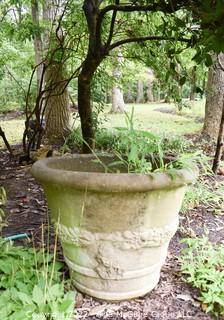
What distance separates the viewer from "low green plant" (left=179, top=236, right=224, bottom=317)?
5.22 ft

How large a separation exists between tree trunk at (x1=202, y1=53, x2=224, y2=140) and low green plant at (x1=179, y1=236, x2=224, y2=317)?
13.7 feet

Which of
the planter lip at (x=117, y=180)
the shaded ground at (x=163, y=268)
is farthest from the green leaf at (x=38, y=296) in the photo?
the planter lip at (x=117, y=180)

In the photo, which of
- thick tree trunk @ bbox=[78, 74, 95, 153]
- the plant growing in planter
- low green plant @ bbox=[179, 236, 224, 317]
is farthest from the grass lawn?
the plant growing in planter

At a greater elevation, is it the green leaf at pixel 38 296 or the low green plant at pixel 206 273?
the green leaf at pixel 38 296

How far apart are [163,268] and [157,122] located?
294 inches

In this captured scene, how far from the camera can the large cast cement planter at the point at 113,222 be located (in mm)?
1401

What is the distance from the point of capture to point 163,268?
6.34 ft

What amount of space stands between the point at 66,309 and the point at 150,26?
9.56 ft

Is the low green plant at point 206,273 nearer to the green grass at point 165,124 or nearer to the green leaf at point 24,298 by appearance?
the green leaf at point 24,298

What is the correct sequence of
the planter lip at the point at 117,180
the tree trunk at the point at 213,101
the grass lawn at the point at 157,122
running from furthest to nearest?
the grass lawn at the point at 157,122 → the tree trunk at the point at 213,101 → the planter lip at the point at 117,180

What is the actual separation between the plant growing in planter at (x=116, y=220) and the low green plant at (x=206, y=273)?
0.21 meters

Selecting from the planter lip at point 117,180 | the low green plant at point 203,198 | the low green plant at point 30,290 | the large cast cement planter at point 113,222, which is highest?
the planter lip at point 117,180

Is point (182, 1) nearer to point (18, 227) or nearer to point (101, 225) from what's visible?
point (101, 225)

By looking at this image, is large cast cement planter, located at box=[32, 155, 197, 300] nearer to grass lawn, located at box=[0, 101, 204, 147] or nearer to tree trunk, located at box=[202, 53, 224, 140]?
grass lawn, located at box=[0, 101, 204, 147]
